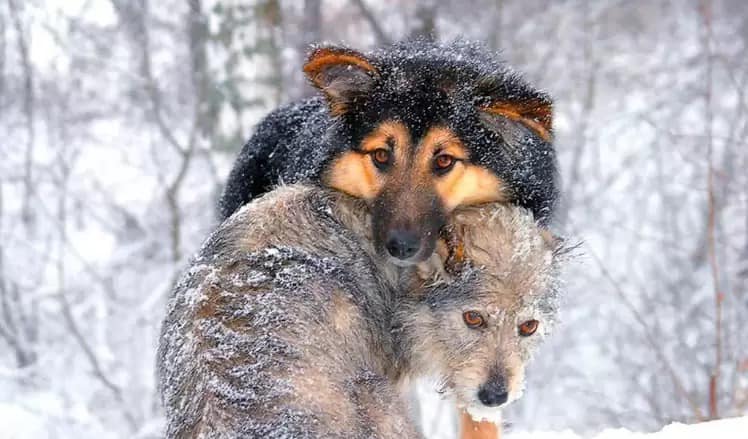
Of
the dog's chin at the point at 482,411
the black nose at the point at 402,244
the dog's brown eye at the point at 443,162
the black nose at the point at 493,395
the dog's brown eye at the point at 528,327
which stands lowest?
the dog's chin at the point at 482,411

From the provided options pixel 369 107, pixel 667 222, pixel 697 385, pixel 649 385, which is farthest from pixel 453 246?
pixel 667 222

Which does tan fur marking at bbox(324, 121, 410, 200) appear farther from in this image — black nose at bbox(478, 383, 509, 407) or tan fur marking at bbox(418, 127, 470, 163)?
black nose at bbox(478, 383, 509, 407)

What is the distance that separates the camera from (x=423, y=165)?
4.59 metres

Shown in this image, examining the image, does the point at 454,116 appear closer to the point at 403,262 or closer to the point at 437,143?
the point at 437,143

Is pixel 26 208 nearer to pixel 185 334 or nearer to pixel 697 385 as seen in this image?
pixel 697 385

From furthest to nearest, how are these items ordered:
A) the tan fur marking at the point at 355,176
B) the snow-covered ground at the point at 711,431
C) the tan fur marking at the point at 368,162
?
the tan fur marking at the point at 368,162
the tan fur marking at the point at 355,176
the snow-covered ground at the point at 711,431

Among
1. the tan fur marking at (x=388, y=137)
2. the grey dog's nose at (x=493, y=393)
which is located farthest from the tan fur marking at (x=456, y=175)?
the grey dog's nose at (x=493, y=393)

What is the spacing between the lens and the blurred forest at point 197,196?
40.5 ft

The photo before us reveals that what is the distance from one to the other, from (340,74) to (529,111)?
3.48 ft

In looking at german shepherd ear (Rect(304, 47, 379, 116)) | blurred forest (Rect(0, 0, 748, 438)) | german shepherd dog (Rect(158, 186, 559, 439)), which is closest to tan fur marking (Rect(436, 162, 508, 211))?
german shepherd dog (Rect(158, 186, 559, 439))

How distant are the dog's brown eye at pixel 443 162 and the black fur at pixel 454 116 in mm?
129

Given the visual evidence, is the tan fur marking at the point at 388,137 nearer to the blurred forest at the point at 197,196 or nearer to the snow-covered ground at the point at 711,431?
the snow-covered ground at the point at 711,431

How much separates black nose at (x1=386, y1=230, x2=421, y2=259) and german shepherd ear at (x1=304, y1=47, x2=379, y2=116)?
3.78ft

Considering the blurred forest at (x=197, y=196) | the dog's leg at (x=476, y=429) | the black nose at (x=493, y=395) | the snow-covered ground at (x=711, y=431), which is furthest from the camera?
the blurred forest at (x=197, y=196)
